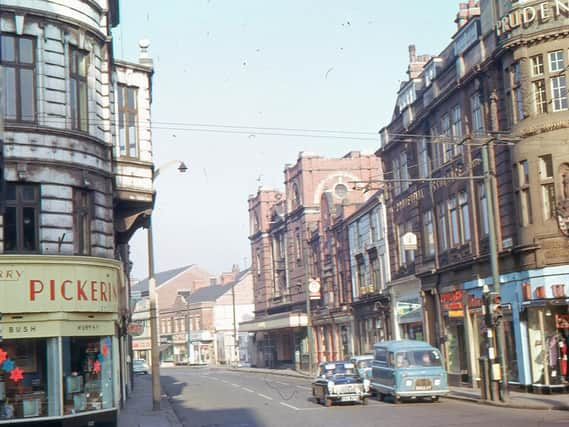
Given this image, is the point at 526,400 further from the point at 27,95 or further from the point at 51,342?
the point at 27,95

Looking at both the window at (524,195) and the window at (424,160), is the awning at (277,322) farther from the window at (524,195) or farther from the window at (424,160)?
the window at (524,195)

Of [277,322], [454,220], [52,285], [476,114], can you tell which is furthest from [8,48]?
[277,322]

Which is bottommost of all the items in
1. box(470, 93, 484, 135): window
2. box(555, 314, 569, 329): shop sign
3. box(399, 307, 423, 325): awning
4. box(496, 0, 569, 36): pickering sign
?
box(555, 314, 569, 329): shop sign

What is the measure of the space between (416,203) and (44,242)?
26308 millimetres

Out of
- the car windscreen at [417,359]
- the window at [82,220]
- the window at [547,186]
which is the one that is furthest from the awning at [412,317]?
the window at [82,220]

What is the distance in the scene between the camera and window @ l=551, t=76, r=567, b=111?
31922 millimetres

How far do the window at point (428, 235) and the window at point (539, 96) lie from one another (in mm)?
12147

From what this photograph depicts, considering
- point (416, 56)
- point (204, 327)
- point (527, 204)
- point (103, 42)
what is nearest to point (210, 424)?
point (103, 42)

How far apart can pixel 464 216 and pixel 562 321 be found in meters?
8.49

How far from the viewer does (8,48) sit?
925 inches

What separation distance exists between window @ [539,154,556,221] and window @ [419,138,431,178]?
37.8 ft

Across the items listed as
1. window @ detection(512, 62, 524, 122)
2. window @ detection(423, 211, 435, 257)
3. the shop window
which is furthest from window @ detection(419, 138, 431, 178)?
the shop window

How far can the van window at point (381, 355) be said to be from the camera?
33.4 meters

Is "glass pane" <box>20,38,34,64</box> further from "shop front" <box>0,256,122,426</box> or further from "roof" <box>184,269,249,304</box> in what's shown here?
"roof" <box>184,269,249,304</box>
